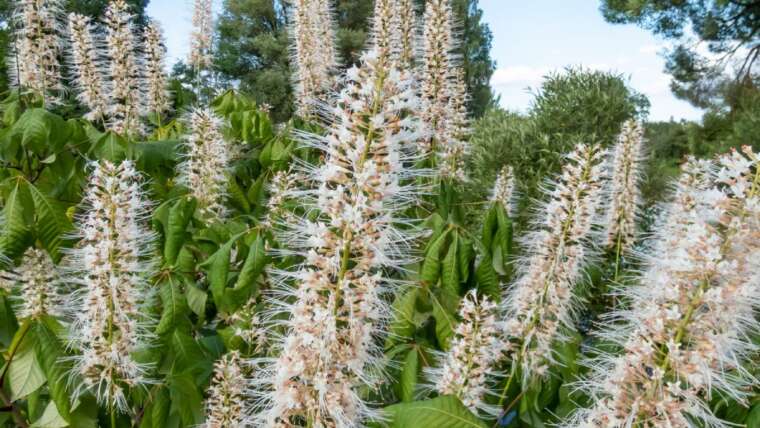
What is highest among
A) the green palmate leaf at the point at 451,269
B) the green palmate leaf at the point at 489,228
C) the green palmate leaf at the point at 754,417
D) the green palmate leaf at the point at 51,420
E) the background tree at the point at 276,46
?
the background tree at the point at 276,46

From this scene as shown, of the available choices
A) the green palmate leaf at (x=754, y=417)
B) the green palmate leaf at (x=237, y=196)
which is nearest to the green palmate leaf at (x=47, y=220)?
the green palmate leaf at (x=237, y=196)

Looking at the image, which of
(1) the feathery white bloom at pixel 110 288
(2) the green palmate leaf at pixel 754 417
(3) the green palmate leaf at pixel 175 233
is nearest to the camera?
(2) the green palmate leaf at pixel 754 417

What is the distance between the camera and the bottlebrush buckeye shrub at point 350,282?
5.04 ft

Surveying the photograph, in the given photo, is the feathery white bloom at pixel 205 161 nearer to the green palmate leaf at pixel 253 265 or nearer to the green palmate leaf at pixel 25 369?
the green palmate leaf at pixel 253 265

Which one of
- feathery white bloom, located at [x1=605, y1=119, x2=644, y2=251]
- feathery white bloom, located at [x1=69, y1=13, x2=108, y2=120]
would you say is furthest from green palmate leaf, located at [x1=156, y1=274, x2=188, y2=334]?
feathery white bloom, located at [x1=605, y1=119, x2=644, y2=251]

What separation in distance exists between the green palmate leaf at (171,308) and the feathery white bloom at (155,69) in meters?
2.57

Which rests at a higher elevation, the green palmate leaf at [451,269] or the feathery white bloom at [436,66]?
the feathery white bloom at [436,66]

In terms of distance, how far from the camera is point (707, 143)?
42.6 feet

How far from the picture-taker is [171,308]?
7.53ft

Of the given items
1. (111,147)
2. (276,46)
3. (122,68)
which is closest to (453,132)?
(111,147)

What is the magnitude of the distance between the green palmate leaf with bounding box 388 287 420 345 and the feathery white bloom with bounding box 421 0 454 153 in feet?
3.85

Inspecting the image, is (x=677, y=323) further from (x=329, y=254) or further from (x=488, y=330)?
(x=329, y=254)

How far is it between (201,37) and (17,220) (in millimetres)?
4237

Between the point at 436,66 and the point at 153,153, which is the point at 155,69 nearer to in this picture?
the point at 153,153
